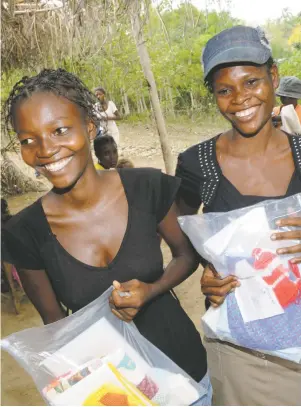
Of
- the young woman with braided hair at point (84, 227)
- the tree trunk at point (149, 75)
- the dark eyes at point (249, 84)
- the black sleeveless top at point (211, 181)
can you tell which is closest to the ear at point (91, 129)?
the young woman with braided hair at point (84, 227)

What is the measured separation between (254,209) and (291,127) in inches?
136

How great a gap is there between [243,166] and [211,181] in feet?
0.42

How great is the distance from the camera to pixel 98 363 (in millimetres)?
1060

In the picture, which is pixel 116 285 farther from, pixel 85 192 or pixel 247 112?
pixel 247 112

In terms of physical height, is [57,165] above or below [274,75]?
below

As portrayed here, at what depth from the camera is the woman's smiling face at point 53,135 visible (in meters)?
1.12

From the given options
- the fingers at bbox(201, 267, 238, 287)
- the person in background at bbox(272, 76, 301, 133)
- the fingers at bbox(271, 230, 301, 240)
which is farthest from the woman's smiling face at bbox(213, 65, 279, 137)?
the person in background at bbox(272, 76, 301, 133)

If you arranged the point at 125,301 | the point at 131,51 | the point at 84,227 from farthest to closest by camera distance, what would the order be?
1. the point at 131,51
2. the point at 84,227
3. the point at 125,301

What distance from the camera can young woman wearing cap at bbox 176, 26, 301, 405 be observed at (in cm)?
122

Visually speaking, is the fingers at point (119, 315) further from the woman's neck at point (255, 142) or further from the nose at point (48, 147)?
the woman's neck at point (255, 142)

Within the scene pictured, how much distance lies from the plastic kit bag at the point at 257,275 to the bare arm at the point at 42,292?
1.57ft

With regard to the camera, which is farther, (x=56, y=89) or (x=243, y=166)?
(x=243, y=166)

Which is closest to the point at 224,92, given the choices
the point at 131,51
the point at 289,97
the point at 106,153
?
→ the point at 106,153

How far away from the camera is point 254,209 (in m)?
1.19
